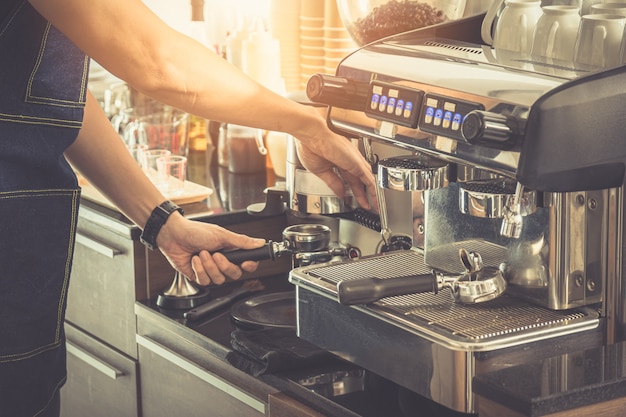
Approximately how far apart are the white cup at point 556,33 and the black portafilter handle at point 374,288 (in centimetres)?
34

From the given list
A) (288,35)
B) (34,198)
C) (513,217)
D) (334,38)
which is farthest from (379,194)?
(288,35)

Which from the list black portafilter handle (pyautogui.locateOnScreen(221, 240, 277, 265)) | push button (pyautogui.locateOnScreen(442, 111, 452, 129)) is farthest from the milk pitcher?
black portafilter handle (pyautogui.locateOnScreen(221, 240, 277, 265))

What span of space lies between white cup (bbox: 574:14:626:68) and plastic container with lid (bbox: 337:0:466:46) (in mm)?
411

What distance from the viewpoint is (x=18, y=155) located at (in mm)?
1555

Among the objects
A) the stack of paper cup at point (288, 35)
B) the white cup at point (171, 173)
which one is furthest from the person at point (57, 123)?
the stack of paper cup at point (288, 35)

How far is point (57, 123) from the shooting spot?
5.23 ft

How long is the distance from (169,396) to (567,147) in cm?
103

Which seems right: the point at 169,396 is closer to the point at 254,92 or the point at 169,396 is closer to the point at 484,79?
the point at 254,92

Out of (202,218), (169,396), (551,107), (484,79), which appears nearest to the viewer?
(551,107)

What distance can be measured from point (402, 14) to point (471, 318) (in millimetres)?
596

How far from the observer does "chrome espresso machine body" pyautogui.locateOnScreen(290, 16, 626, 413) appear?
4.07 feet

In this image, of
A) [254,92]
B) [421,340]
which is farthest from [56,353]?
[421,340]

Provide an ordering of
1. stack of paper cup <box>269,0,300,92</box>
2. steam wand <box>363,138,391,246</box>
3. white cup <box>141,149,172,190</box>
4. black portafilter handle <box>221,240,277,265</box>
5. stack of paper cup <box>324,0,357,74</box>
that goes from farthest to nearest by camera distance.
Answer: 1. stack of paper cup <box>269,0,300,92</box>
2. white cup <box>141,149,172,190</box>
3. stack of paper cup <box>324,0,357,74</box>
4. black portafilter handle <box>221,240,277,265</box>
5. steam wand <box>363,138,391,246</box>

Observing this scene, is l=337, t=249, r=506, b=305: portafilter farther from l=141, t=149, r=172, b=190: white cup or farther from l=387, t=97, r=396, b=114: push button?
l=141, t=149, r=172, b=190: white cup
